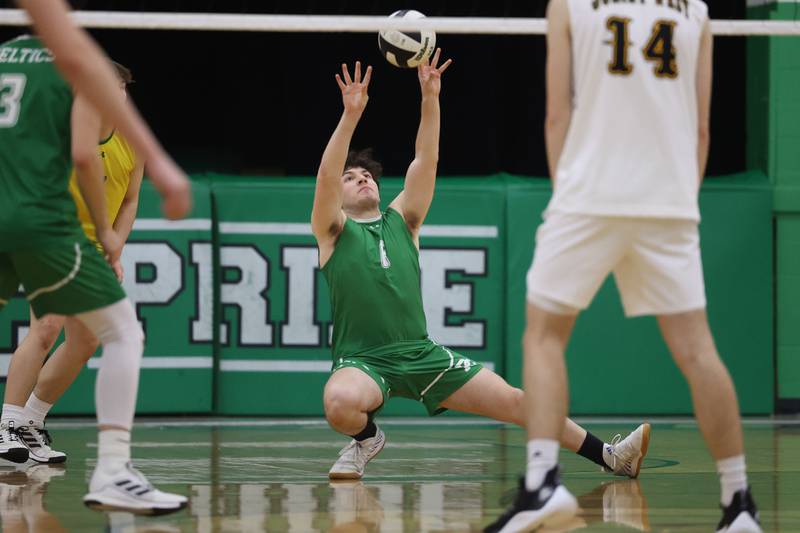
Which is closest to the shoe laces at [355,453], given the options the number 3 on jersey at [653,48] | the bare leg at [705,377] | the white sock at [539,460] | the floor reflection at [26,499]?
the floor reflection at [26,499]

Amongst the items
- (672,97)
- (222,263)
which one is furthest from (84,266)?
(222,263)

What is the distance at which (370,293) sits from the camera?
6379mm

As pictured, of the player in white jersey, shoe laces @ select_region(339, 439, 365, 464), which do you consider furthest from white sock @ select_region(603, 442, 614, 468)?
the player in white jersey

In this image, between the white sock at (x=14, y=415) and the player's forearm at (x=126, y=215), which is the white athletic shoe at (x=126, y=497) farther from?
the player's forearm at (x=126, y=215)

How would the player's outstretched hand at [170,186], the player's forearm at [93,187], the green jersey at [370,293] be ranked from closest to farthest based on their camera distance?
the player's outstretched hand at [170,186]
the player's forearm at [93,187]
the green jersey at [370,293]

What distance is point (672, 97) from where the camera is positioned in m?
4.39

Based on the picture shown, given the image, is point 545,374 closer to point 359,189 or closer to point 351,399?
point 351,399

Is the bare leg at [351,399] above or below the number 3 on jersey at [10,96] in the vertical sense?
below

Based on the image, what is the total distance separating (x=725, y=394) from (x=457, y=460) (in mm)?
2838

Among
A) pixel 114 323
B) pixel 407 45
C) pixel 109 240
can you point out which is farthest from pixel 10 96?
pixel 407 45

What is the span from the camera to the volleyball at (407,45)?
6863 millimetres

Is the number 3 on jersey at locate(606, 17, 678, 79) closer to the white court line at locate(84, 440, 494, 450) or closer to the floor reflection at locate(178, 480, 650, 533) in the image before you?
the floor reflection at locate(178, 480, 650, 533)

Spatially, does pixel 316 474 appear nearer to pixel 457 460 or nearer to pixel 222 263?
pixel 457 460

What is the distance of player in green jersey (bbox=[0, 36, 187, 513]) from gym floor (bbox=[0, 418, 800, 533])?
0.92ft
